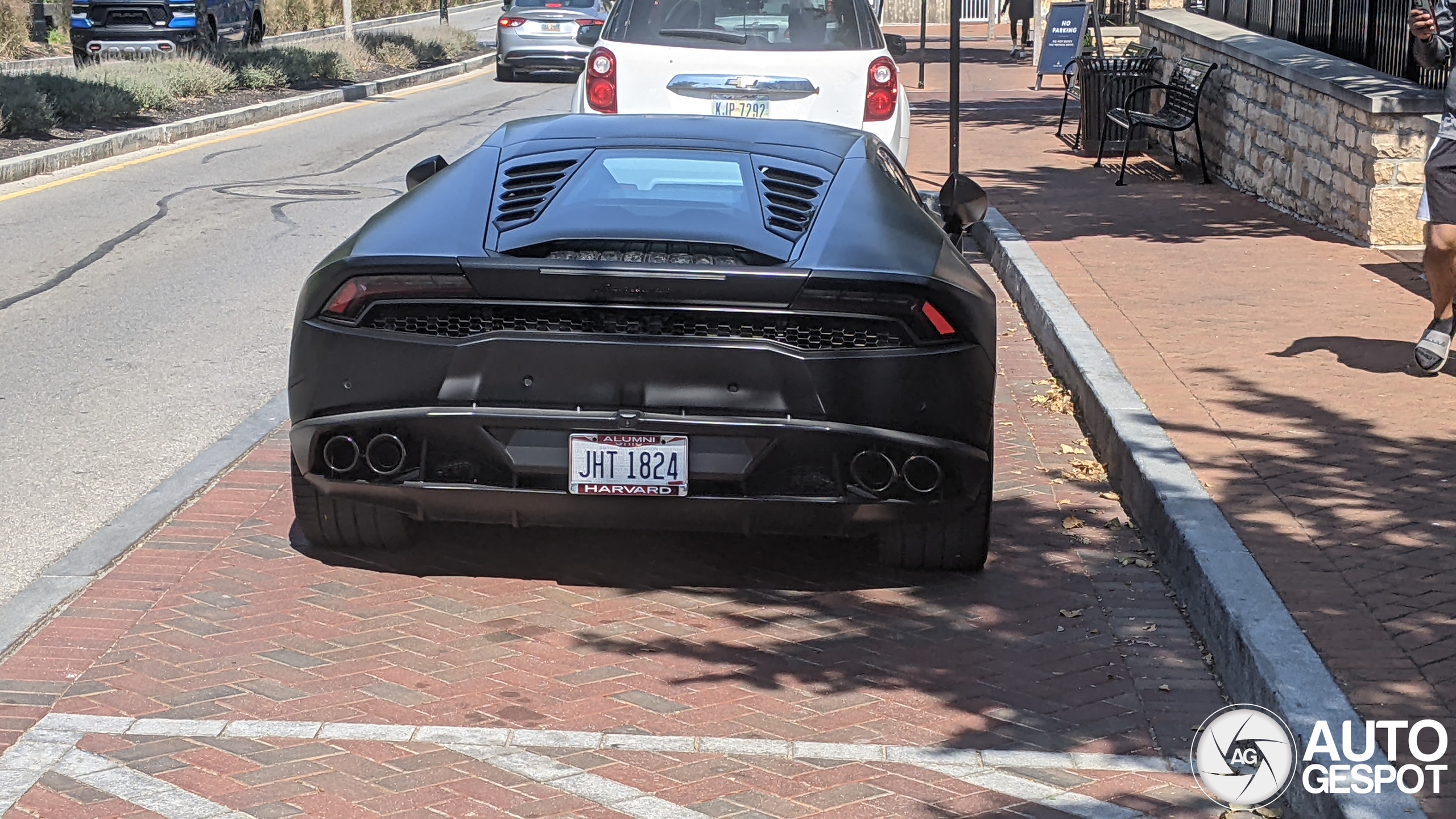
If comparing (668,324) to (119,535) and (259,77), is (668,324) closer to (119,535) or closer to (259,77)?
(119,535)

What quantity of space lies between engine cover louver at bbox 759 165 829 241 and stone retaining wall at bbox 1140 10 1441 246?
6.56m

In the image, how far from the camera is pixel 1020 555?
593 cm

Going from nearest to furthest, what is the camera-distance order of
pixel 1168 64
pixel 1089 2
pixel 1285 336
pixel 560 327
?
pixel 560 327
pixel 1285 336
pixel 1168 64
pixel 1089 2

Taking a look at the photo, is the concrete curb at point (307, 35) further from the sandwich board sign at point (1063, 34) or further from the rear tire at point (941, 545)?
the rear tire at point (941, 545)

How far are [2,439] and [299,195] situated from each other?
26.4ft

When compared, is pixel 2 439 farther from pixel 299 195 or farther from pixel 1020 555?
pixel 299 195

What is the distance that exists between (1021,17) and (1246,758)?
109ft

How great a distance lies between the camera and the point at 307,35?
4903cm

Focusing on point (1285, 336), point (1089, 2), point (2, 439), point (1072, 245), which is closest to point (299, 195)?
point (1072, 245)

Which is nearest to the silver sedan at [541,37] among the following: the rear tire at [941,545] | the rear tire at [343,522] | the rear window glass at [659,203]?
the rear window glass at [659,203]

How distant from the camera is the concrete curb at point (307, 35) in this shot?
3092 cm

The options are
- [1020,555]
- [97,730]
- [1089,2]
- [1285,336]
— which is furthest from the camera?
[1089,2]

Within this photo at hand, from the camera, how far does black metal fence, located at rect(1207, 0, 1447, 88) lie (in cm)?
1202

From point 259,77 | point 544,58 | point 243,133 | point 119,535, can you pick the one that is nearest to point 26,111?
point 243,133
